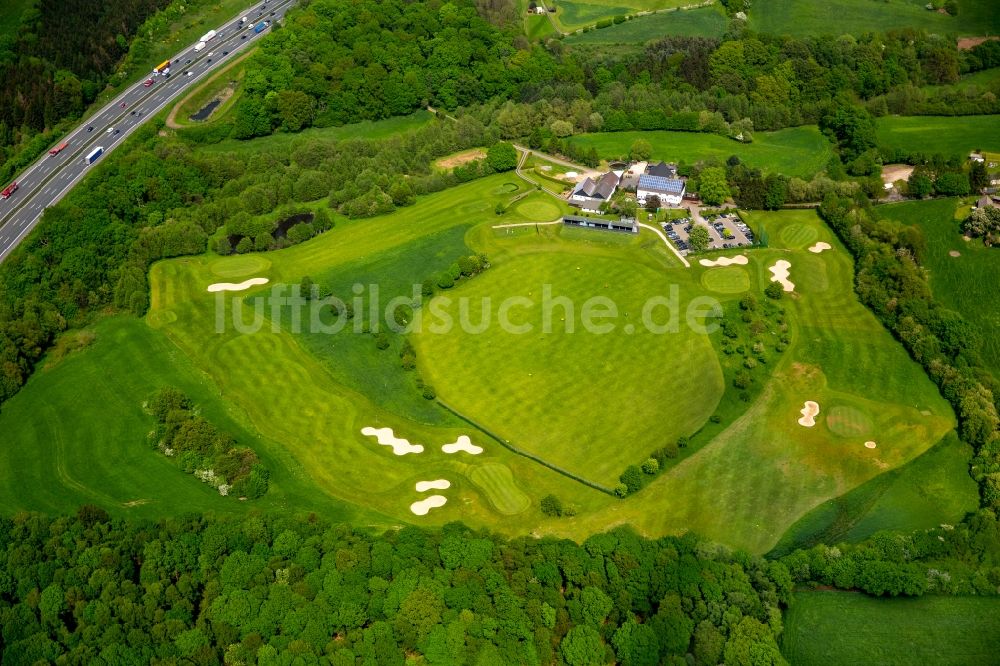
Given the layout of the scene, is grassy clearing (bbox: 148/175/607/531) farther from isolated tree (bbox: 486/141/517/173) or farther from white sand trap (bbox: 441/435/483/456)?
isolated tree (bbox: 486/141/517/173)

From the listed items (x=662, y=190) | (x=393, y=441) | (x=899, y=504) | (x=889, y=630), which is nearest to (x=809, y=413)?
(x=899, y=504)

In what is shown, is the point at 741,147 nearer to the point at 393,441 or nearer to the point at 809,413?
the point at 809,413

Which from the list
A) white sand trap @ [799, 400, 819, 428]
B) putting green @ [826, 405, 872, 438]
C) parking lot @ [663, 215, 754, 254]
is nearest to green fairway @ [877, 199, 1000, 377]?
putting green @ [826, 405, 872, 438]

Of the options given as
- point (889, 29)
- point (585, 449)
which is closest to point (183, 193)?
point (585, 449)

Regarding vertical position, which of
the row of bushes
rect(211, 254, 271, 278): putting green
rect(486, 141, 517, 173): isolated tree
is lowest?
rect(486, 141, 517, 173): isolated tree

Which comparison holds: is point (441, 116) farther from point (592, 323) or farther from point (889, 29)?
point (889, 29)
